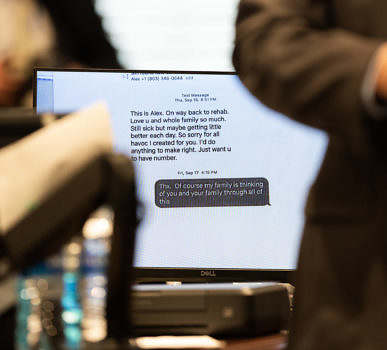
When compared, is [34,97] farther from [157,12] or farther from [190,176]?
[157,12]

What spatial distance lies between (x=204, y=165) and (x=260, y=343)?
38cm

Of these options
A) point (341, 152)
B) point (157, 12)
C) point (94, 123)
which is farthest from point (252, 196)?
point (157, 12)

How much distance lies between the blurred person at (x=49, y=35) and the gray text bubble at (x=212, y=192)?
2460 mm

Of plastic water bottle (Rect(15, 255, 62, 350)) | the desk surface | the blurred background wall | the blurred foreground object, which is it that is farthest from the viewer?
the blurred background wall

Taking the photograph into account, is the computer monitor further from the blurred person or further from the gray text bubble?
the blurred person

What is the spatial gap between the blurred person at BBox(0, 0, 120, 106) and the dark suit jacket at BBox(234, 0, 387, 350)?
3066 mm

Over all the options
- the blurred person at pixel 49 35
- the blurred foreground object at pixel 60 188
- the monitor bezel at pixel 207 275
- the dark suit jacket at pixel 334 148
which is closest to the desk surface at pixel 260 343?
the monitor bezel at pixel 207 275

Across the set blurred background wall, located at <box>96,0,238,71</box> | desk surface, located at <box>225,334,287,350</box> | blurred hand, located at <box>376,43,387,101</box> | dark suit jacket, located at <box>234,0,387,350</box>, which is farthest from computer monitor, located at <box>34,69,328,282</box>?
blurred background wall, located at <box>96,0,238,71</box>

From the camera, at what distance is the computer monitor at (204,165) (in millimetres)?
1214

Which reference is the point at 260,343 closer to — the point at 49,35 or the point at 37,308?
the point at 37,308

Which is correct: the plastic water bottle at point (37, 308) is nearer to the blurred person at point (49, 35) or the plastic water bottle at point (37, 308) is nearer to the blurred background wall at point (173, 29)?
the blurred person at point (49, 35)

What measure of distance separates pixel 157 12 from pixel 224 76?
128 inches

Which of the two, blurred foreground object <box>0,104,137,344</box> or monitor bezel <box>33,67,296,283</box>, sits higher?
blurred foreground object <box>0,104,137,344</box>

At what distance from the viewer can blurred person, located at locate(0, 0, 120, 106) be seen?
432 centimetres
